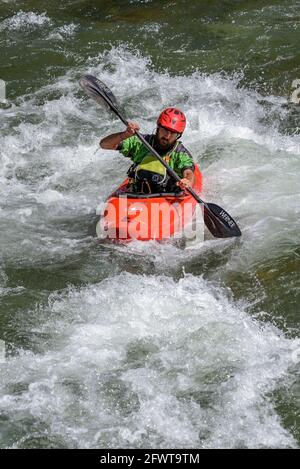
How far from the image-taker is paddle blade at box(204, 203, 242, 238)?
7719 millimetres

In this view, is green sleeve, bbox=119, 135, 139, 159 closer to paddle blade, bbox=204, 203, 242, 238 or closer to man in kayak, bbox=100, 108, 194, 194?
man in kayak, bbox=100, 108, 194, 194

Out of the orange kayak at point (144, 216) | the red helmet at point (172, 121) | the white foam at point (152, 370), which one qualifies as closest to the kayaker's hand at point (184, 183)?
the orange kayak at point (144, 216)

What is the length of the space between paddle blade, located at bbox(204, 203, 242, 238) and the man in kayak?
372 mm

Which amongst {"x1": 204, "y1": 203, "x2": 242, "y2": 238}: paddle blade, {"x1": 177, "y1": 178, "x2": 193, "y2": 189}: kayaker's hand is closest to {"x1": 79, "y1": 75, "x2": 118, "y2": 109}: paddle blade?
{"x1": 177, "y1": 178, "x2": 193, "y2": 189}: kayaker's hand

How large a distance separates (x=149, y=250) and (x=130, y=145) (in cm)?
115

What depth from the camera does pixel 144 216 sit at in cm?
759

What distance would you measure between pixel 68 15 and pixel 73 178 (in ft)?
15.3

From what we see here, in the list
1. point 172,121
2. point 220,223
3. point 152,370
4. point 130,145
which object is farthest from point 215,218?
point 152,370

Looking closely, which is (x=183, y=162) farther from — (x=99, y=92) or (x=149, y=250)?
(x=99, y=92)

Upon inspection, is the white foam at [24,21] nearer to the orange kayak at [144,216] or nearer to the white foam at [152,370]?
the orange kayak at [144,216]

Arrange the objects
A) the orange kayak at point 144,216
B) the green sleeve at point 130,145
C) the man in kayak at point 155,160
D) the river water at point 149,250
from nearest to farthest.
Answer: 1. the river water at point 149,250
2. the orange kayak at point 144,216
3. the man in kayak at point 155,160
4. the green sleeve at point 130,145

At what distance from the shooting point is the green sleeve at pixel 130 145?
315 inches

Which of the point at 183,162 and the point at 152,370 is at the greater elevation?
the point at 183,162
